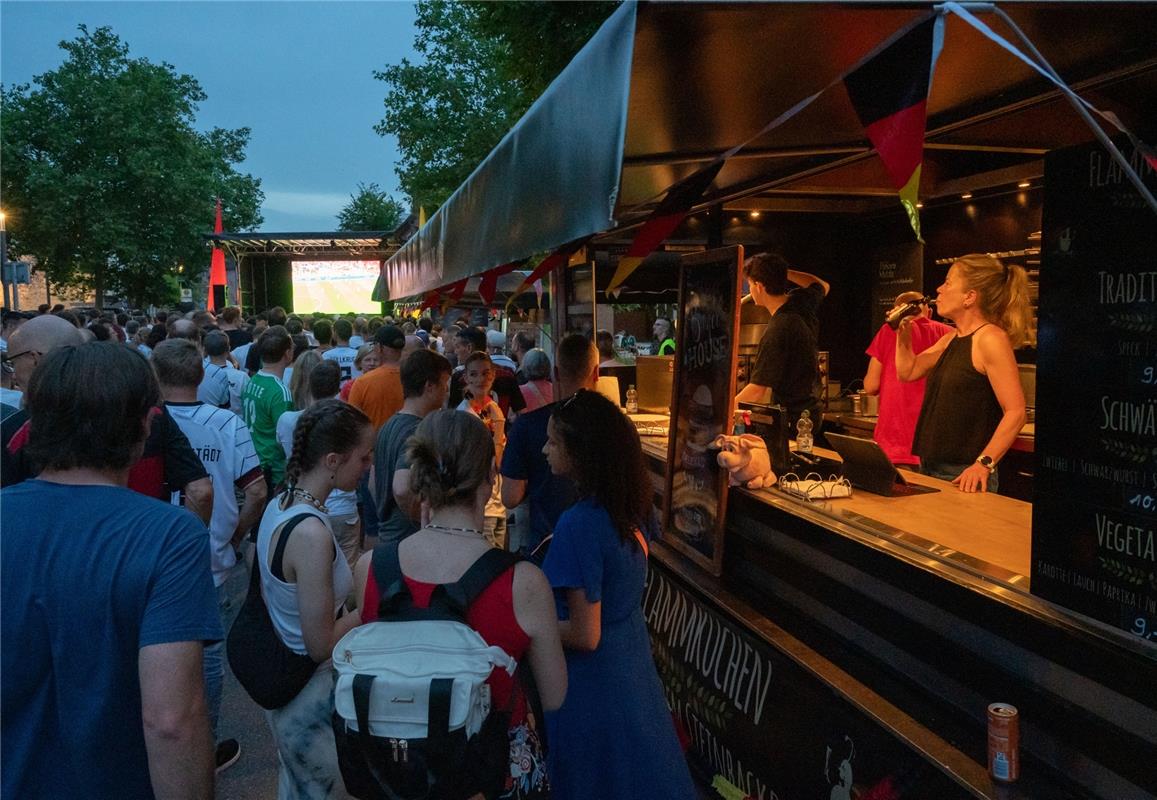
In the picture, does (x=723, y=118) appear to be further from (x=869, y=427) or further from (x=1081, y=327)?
(x=869, y=427)

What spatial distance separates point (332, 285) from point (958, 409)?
2663 centimetres

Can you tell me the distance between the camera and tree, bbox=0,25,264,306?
1406 inches

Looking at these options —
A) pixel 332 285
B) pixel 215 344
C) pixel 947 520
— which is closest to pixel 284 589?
pixel 947 520

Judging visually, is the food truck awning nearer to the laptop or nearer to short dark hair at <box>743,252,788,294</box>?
short dark hair at <box>743,252,788,294</box>

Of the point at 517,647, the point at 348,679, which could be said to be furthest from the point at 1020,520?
the point at 348,679

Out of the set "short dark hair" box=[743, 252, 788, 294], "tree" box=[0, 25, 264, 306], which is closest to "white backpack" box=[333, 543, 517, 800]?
"short dark hair" box=[743, 252, 788, 294]

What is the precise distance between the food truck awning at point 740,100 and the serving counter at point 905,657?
1.51 metres

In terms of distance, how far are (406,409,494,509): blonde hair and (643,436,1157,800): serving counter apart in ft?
5.01

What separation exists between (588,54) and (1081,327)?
147 cm

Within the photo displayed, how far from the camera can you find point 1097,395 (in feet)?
7.88

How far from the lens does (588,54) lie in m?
2.22

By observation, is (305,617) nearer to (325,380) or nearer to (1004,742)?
(1004,742)

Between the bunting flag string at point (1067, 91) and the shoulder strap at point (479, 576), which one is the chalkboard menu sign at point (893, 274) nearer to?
the bunting flag string at point (1067, 91)

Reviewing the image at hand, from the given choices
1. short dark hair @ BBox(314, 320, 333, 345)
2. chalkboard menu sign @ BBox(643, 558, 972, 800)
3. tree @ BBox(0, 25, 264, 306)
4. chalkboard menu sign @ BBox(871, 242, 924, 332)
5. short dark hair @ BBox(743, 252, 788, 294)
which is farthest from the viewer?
tree @ BBox(0, 25, 264, 306)
